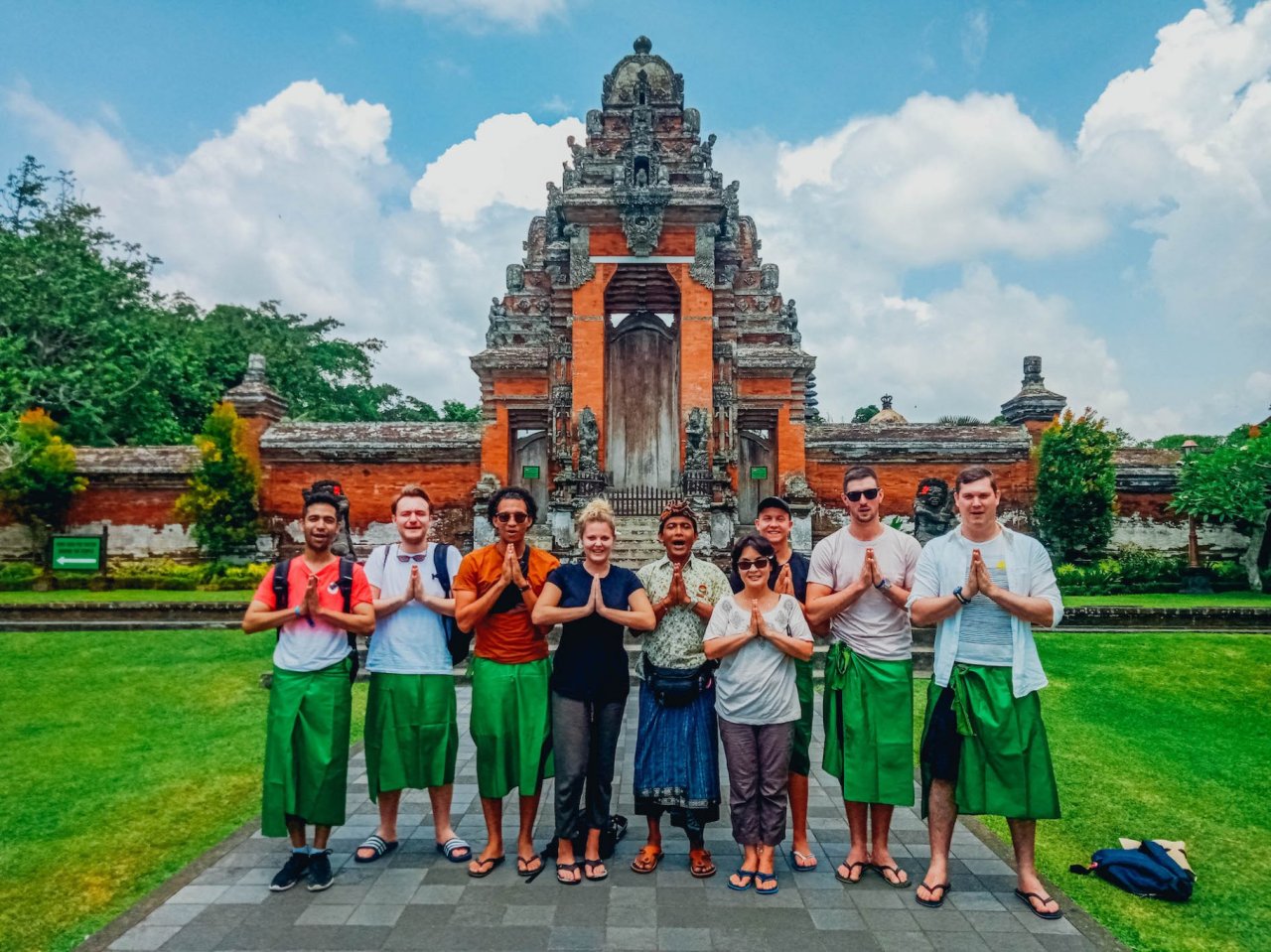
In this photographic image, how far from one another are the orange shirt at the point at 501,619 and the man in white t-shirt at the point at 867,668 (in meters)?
1.50

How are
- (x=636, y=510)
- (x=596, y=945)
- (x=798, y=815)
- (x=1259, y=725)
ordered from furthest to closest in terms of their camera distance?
(x=636, y=510) < (x=1259, y=725) < (x=798, y=815) < (x=596, y=945)

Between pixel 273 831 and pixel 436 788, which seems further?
pixel 436 788

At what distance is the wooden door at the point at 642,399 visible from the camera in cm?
1628

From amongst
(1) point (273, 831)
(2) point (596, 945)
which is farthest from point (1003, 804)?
(1) point (273, 831)

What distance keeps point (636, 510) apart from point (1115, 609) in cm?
789

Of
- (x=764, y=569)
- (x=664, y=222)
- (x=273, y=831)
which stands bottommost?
(x=273, y=831)

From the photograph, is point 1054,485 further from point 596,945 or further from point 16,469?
point 16,469

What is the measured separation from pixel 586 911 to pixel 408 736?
134 cm

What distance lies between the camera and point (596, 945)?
3.42 metres

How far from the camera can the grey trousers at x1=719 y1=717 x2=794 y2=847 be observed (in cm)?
400

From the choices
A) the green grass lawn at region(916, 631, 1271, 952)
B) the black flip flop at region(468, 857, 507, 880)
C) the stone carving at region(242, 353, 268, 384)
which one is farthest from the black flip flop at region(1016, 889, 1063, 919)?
the stone carving at region(242, 353, 268, 384)

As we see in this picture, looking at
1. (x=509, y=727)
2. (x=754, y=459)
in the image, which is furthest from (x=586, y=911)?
(x=754, y=459)

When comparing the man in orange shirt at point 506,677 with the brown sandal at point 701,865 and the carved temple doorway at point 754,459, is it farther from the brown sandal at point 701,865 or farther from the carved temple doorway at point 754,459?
the carved temple doorway at point 754,459

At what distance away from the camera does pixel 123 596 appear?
14.6 meters
